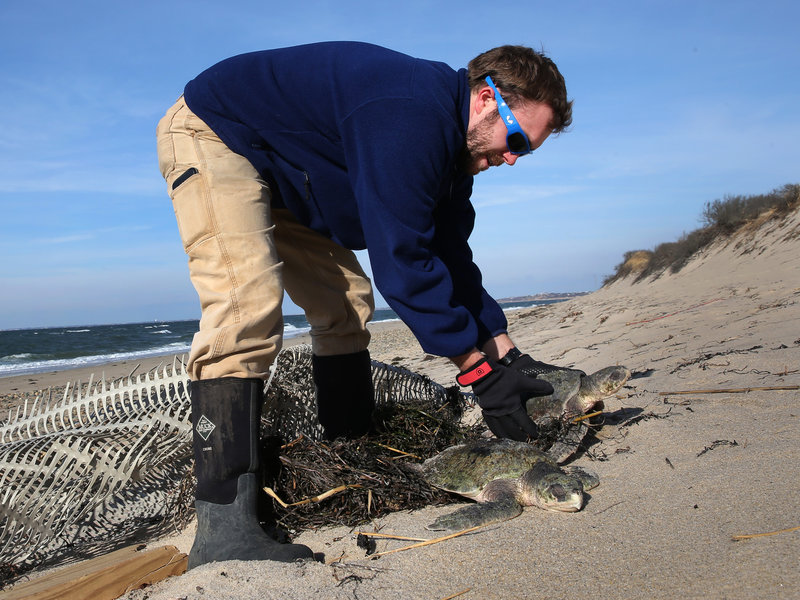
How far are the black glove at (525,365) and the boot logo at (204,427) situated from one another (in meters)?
1.43

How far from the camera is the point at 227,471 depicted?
2.01 metres

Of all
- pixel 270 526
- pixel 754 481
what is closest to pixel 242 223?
pixel 270 526

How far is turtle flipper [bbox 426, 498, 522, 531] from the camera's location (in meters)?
1.94

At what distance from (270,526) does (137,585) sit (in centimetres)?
46

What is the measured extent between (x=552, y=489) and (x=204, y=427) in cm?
121

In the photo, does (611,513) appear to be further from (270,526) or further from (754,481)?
(270,526)

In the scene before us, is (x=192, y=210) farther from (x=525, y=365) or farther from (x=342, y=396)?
(x=525, y=365)

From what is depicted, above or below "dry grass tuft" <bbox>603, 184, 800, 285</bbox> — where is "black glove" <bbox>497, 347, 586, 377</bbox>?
below

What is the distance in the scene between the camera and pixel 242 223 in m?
2.15

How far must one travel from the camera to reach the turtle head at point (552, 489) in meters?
1.96

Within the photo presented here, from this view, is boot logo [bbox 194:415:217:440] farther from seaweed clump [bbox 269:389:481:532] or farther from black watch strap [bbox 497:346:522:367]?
black watch strap [bbox 497:346:522:367]

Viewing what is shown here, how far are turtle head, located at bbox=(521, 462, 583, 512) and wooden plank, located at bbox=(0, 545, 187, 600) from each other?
123 centimetres

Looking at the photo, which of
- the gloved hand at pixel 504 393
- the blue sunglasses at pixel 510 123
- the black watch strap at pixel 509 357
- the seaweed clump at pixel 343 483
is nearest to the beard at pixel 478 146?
the blue sunglasses at pixel 510 123

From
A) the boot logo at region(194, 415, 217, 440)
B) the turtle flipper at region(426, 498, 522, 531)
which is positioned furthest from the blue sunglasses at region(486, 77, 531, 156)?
the boot logo at region(194, 415, 217, 440)
